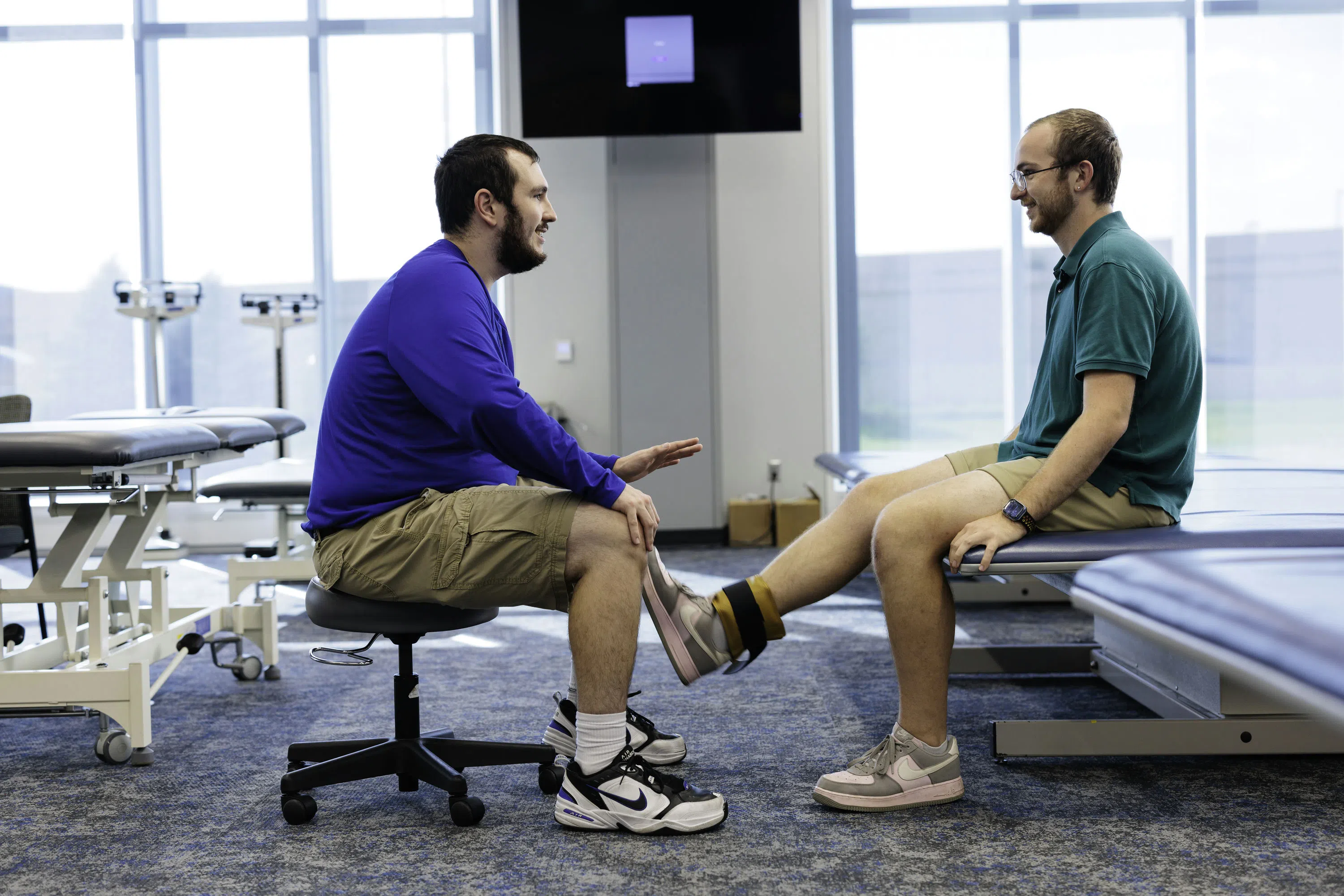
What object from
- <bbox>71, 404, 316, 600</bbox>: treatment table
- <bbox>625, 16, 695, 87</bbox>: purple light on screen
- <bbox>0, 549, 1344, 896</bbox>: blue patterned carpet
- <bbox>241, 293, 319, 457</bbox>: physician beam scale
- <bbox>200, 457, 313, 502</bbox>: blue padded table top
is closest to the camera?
<bbox>0, 549, 1344, 896</bbox>: blue patterned carpet

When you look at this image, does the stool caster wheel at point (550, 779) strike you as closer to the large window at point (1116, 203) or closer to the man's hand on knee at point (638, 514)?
the man's hand on knee at point (638, 514)

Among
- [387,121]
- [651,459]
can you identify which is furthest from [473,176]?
[387,121]

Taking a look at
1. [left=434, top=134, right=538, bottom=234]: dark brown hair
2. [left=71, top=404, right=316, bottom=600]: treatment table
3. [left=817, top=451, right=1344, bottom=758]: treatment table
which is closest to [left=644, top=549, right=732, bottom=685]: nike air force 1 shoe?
[left=817, top=451, right=1344, bottom=758]: treatment table

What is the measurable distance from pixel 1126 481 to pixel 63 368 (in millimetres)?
5693

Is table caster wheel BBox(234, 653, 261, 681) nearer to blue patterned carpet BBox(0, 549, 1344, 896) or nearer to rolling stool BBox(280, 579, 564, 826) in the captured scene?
blue patterned carpet BBox(0, 549, 1344, 896)

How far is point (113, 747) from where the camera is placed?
7.22 feet

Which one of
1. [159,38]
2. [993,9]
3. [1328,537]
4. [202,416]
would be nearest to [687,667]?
[1328,537]

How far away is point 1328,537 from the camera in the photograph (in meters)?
1.85

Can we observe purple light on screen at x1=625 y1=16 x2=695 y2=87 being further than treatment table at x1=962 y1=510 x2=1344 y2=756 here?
Yes

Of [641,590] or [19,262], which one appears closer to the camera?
[641,590]

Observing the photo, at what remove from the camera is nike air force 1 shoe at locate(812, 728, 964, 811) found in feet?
6.18

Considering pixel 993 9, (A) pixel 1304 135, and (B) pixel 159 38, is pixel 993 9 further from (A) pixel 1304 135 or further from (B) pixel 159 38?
(B) pixel 159 38

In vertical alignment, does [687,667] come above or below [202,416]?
below

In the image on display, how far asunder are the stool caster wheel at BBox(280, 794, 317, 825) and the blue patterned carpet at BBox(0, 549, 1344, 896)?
2cm
